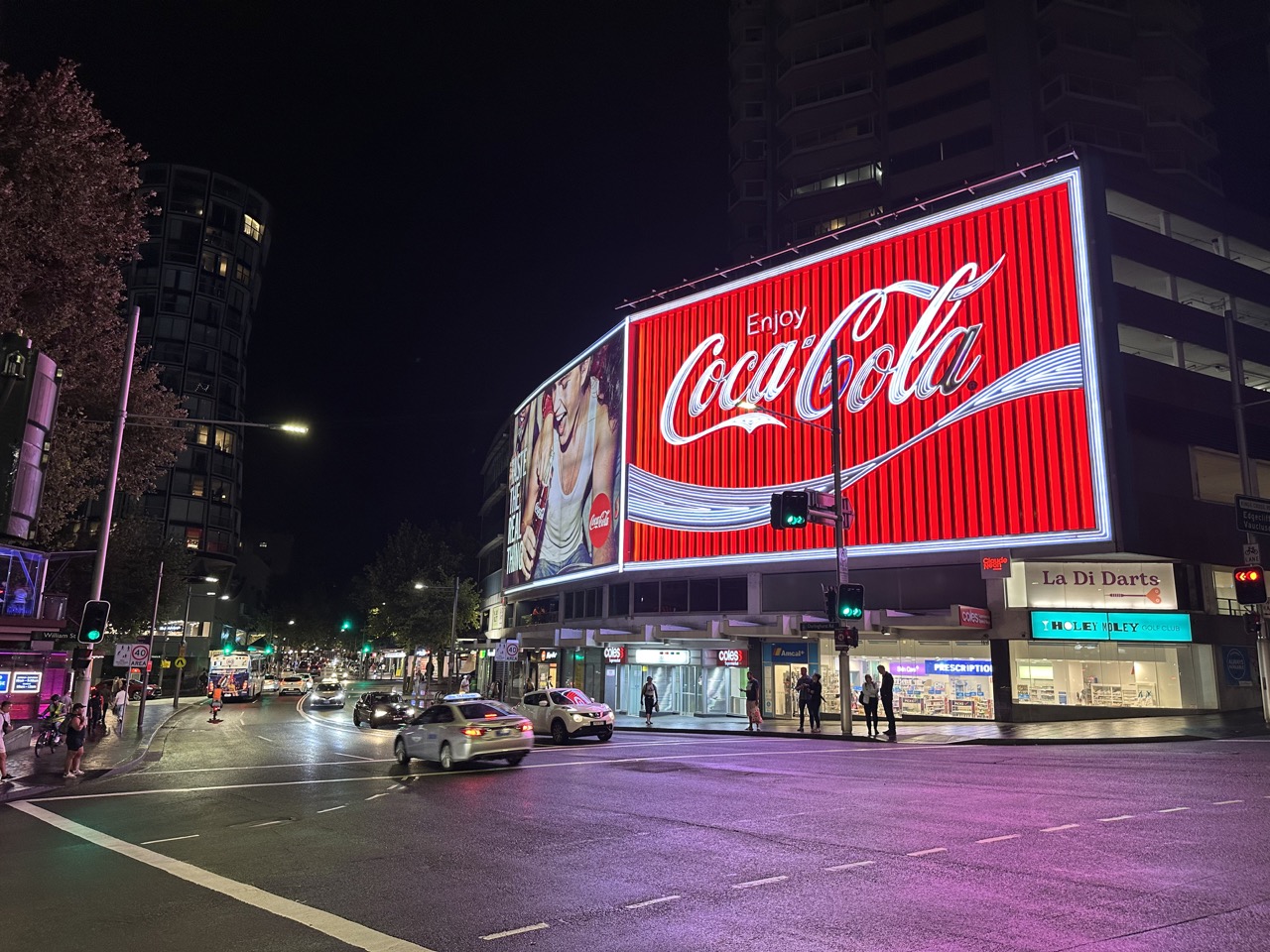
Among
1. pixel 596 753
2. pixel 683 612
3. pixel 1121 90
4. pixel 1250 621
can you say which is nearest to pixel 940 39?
pixel 1121 90

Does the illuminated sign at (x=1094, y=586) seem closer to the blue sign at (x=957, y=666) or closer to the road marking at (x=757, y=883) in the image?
the blue sign at (x=957, y=666)

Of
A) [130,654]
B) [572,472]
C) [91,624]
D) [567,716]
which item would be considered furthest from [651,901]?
[572,472]

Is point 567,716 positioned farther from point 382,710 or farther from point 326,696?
point 326,696

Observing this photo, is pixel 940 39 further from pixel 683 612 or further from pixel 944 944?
pixel 944 944

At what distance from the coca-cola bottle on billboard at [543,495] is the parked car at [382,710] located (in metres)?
18.9

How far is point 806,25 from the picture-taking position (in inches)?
2432

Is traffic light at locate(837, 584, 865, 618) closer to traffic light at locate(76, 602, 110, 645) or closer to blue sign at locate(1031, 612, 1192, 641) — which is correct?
blue sign at locate(1031, 612, 1192, 641)

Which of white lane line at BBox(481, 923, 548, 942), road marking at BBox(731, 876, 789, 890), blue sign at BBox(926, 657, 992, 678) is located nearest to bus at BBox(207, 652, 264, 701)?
blue sign at BBox(926, 657, 992, 678)

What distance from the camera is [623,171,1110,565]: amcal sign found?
29016 millimetres

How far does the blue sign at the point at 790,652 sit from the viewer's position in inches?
1396

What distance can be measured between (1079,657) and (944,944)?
89.3 feet

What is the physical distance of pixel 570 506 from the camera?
48531 millimetres

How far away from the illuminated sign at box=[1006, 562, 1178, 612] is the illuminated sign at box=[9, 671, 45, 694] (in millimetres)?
31784

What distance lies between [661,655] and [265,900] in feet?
112
